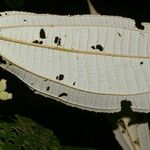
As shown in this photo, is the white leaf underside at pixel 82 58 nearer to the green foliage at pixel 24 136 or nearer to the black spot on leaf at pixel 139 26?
the black spot on leaf at pixel 139 26

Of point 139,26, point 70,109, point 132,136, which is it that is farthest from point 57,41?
point 70,109

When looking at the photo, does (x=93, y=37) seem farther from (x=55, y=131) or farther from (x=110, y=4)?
(x=55, y=131)

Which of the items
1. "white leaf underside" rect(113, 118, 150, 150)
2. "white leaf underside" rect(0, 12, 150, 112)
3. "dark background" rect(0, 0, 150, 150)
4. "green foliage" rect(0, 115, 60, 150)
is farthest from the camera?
"dark background" rect(0, 0, 150, 150)

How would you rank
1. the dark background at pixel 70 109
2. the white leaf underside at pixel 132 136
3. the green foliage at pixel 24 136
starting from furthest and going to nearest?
the dark background at pixel 70 109 → the white leaf underside at pixel 132 136 → the green foliage at pixel 24 136

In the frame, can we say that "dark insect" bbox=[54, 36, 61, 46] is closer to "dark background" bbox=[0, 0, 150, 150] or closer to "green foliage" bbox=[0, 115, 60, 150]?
"green foliage" bbox=[0, 115, 60, 150]

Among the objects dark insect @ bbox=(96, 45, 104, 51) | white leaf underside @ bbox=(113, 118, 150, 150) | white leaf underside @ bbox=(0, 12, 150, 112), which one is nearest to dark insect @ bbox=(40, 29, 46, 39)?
white leaf underside @ bbox=(0, 12, 150, 112)

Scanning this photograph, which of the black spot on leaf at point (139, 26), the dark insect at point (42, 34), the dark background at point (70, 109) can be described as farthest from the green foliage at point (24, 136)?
the black spot on leaf at point (139, 26)
